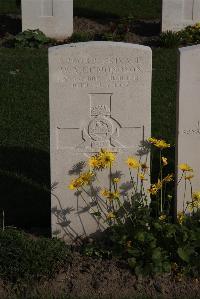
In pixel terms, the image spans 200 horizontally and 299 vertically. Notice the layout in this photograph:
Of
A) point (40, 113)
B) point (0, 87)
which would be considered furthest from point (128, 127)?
point (0, 87)

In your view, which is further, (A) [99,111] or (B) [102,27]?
(B) [102,27]

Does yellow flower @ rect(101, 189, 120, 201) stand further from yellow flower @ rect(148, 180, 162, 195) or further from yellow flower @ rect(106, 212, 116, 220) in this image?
yellow flower @ rect(148, 180, 162, 195)

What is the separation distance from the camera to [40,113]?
29.7 ft

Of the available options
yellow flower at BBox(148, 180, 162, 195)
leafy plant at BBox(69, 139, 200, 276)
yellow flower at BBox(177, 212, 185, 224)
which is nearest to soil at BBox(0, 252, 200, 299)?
A: leafy plant at BBox(69, 139, 200, 276)

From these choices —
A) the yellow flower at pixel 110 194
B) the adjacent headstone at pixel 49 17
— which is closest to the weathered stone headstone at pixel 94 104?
the yellow flower at pixel 110 194

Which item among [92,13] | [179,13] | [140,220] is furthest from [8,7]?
[140,220]

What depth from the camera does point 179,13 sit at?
13.0 m

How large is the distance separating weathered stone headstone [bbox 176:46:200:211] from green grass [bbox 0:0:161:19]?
9.70m

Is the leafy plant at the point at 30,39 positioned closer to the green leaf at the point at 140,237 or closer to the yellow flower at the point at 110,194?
the yellow flower at the point at 110,194

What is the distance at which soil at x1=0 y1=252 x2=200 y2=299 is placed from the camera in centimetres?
510

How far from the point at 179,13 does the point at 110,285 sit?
8.69 metres

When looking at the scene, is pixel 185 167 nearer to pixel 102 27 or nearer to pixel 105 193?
pixel 105 193

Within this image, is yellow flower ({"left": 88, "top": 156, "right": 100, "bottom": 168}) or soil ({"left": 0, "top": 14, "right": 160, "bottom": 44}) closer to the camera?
yellow flower ({"left": 88, "top": 156, "right": 100, "bottom": 168})

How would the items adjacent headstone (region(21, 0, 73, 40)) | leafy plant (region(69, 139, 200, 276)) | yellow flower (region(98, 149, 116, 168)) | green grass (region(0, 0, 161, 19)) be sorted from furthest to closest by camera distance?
1. green grass (region(0, 0, 161, 19))
2. adjacent headstone (region(21, 0, 73, 40))
3. yellow flower (region(98, 149, 116, 168))
4. leafy plant (region(69, 139, 200, 276))
